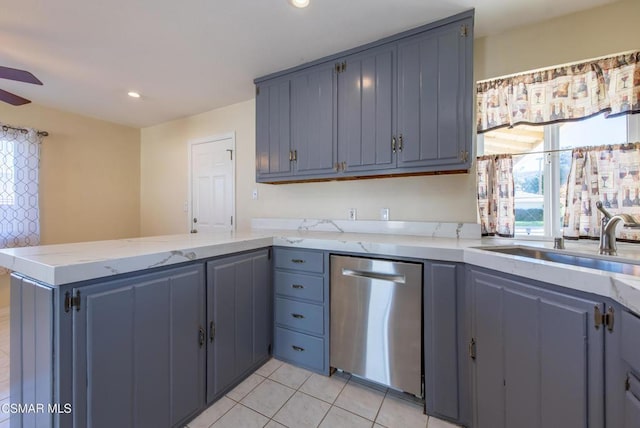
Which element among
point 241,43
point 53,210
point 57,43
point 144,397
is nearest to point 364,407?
point 144,397

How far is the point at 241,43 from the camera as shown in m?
1.98

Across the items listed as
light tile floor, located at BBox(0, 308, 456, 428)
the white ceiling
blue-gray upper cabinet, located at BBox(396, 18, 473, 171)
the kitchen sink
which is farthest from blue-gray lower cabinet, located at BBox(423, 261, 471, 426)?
the white ceiling

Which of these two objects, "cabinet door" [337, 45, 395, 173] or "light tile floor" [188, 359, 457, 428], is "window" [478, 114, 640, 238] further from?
"light tile floor" [188, 359, 457, 428]

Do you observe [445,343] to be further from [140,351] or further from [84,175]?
[84,175]

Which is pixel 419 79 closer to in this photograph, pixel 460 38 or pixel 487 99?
pixel 460 38

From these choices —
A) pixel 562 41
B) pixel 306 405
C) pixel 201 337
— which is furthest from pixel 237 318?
→ pixel 562 41

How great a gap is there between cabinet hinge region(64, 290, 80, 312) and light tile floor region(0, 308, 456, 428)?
3.04 feet

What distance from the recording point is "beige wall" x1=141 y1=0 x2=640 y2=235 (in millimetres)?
1671

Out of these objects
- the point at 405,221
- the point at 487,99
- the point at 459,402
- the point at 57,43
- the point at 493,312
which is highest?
the point at 57,43

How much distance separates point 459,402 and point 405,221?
48.2 inches

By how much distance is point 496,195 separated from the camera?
1978 millimetres

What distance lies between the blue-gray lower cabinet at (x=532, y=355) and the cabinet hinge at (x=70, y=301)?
5.75 ft

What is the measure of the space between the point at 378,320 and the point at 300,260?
663mm

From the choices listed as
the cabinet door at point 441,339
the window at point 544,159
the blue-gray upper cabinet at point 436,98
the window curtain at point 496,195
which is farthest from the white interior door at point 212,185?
the window at point 544,159
